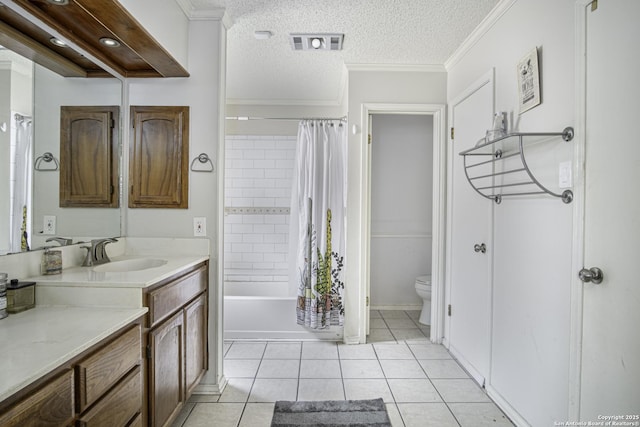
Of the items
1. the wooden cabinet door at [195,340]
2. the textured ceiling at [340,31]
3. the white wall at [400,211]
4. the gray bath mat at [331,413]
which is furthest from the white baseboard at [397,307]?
the textured ceiling at [340,31]

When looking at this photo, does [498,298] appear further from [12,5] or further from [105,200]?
[12,5]

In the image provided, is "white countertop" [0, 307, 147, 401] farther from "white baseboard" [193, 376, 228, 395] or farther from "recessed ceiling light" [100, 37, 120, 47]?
"recessed ceiling light" [100, 37, 120, 47]

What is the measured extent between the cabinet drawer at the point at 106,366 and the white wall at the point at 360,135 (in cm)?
182

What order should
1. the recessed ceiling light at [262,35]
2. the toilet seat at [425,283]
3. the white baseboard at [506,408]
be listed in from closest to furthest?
1. the white baseboard at [506,408]
2. the recessed ceiling light at [262,35]
3. the toilet seat at [425,283]

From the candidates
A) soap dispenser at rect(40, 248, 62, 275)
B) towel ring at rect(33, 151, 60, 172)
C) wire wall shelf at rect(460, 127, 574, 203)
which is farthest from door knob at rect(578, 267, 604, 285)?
towel ring at rect(33, 151, 60, 172)

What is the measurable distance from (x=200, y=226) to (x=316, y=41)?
61.3 inches

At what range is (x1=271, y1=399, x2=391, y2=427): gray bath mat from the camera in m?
1.74

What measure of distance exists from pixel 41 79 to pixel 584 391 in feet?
8.67

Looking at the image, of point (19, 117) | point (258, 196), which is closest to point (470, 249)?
point (258, 196)

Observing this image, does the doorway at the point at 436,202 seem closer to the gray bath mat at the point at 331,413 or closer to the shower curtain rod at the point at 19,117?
the gray bath mat at the point at 331,413

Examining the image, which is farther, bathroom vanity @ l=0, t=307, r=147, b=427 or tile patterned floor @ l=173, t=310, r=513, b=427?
tile patterned floor @ l=173, t=310, r=513, b=427

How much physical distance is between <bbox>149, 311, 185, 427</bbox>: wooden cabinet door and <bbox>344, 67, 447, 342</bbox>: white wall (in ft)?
4.83

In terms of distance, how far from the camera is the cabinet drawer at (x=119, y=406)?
3.21 feet

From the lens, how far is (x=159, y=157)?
204 cm
